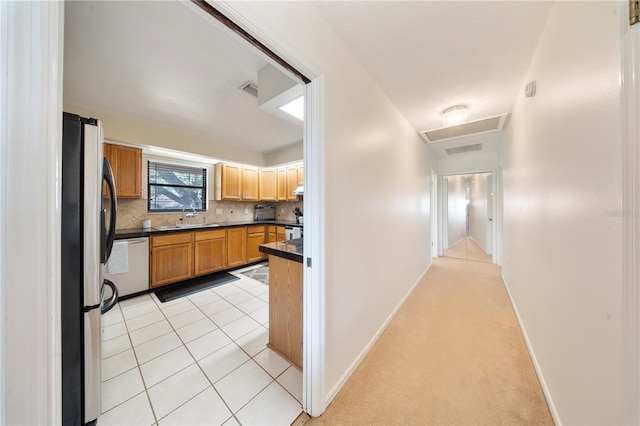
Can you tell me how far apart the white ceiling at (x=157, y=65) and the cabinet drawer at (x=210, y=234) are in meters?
1.79

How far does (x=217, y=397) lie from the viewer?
138cm

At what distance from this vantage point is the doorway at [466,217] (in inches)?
194

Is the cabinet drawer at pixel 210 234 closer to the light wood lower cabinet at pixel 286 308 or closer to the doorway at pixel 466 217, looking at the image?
the light wood lower cabinet at pixel 286 308

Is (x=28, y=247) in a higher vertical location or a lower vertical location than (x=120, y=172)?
lower

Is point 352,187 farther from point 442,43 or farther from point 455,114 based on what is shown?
point 455,114

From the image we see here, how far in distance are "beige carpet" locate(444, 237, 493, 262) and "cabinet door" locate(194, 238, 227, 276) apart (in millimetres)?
5272

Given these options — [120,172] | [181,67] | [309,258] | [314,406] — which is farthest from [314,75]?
[120,172]

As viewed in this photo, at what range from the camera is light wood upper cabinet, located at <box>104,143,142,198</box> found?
287cm

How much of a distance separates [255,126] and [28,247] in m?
3.14

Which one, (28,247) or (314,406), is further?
(314,406)

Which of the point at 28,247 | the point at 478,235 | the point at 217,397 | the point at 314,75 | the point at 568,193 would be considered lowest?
the point at 217,397

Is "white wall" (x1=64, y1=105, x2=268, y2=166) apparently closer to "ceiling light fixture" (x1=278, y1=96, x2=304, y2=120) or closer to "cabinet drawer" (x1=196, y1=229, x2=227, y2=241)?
"cabinet drawer" (x1=196, y1=229, x2=227, y2=241)

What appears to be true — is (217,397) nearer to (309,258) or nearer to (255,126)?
(309,258)

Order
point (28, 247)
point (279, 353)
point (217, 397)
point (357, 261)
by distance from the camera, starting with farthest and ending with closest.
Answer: point (279, 353)
point (357, 261)
point (217, 397)
point (28, 247)
